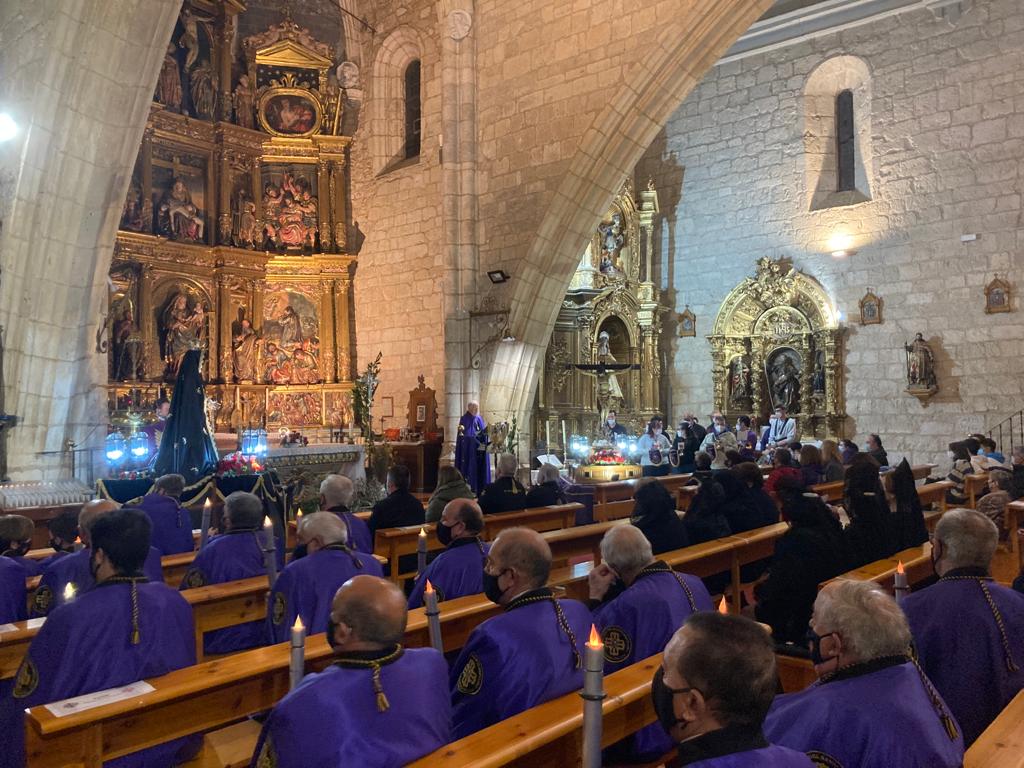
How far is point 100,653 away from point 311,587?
89cm

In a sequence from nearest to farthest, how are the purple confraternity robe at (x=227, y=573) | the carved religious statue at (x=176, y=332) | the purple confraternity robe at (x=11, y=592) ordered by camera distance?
the purple confraternity robe at (x=11, y=592)
the purple confraternity robe at (x=227, y=573)
the carved religious statue at (x=176, y=332)

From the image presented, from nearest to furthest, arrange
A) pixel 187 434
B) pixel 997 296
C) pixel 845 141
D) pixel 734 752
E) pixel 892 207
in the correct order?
pixel 734 752 → pixel 187 434 → pixel 997 296 → pixel 892 207 → pixel 845 141

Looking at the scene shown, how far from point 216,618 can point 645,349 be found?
13.5 m

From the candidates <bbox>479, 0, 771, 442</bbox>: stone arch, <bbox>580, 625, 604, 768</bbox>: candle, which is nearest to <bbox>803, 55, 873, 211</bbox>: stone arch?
<bbox>479, 0, 771, 442</bbox>: stone arch

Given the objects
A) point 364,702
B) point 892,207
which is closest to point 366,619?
point 364,702

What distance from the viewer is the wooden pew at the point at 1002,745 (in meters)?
1.94

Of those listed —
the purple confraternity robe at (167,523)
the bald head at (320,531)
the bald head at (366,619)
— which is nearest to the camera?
the bald head at (366,619)

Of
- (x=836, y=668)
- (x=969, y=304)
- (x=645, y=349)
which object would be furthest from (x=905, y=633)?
(x=645, y=349)

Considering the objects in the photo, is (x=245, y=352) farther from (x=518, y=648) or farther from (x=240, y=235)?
(x=518, y=648)

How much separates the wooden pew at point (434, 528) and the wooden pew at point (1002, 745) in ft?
8.14

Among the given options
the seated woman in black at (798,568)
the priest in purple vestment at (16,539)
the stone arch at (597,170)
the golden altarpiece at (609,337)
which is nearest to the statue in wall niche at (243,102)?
the stone arch at (597,170)

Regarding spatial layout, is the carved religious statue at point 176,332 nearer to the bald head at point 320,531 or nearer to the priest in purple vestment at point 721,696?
the bald head at point 320,531

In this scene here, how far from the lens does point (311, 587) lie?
3.31 meters

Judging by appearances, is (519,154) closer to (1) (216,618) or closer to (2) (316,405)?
(2) (316,405)
